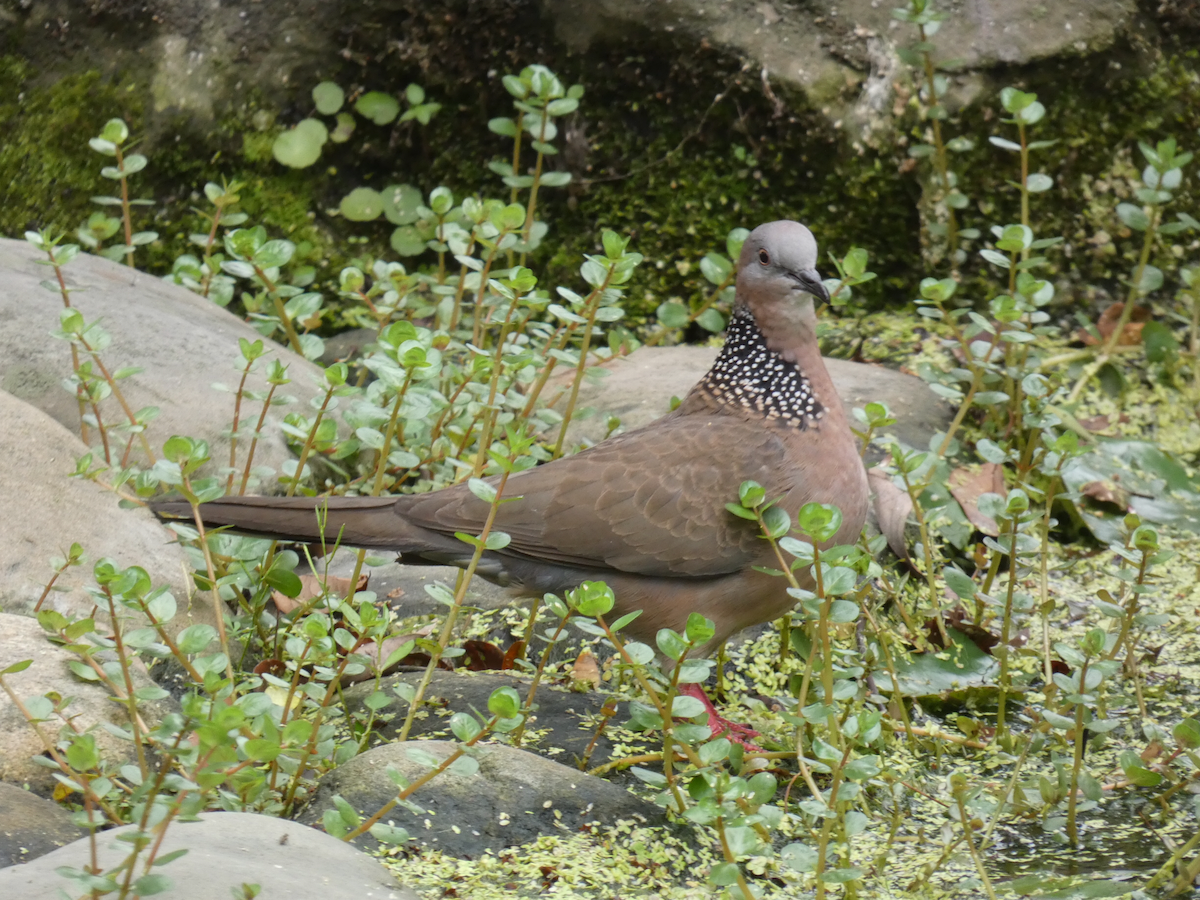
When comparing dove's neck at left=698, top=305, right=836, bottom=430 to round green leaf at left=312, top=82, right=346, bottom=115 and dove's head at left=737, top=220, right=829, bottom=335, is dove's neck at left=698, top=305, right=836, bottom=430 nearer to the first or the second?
dove's head at left=737, top=220, right=829, bottom=335

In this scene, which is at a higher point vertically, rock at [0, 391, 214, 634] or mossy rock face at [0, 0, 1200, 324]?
mossy rock face at [0, 0, 1200, 324]

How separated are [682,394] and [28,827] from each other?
2.98 m

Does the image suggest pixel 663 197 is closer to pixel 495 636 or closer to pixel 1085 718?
pixel 495 636

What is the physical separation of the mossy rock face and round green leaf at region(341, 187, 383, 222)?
0.12 m

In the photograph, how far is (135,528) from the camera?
387 cm

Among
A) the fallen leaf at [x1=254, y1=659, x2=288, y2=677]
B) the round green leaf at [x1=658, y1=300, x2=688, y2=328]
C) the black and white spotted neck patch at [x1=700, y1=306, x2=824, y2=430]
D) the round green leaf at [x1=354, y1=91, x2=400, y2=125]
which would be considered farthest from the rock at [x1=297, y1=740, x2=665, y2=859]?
the round green leaf at [x1=354, y1=91, x2=400, y2=125]

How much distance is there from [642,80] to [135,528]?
121 inches

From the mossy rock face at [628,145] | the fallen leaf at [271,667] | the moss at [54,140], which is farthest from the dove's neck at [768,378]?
the moss at [54,140]

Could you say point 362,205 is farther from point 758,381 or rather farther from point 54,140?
point 758,381

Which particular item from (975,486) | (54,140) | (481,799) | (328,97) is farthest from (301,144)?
(481,799)

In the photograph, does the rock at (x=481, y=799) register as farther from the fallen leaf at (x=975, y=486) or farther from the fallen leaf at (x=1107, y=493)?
the fallen leaf at (x=1107, y=493)

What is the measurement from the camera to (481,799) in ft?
9.40

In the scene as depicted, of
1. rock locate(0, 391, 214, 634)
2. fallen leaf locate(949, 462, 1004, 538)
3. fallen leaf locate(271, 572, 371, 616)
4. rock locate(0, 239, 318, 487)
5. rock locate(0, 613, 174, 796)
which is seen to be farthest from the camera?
fallen leaf locate(949, 462, 1004, 538)

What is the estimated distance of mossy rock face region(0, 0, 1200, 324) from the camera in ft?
18.4
